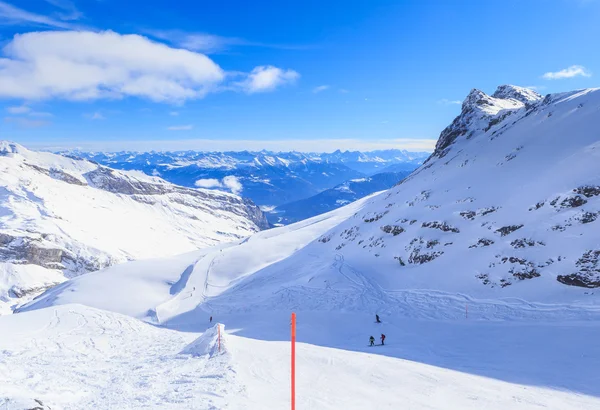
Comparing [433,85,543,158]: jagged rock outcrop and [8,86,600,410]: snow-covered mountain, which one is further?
[433,85,543,158]: jagged rock outcrop

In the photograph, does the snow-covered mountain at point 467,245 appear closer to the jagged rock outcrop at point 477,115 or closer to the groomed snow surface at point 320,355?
the groomed snow surface at point 320,355

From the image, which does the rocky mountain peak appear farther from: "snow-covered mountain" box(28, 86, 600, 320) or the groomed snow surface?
the groomed snow surface

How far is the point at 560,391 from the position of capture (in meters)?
14.6

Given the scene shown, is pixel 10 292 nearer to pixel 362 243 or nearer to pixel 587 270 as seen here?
pixel 362 243

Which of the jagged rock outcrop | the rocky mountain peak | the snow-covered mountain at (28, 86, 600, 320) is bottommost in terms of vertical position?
the snow-covered mountain at (28, 86, 600, 320)

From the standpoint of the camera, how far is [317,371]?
16.0 meters

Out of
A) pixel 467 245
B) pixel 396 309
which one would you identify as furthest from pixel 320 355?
pixel 467 245

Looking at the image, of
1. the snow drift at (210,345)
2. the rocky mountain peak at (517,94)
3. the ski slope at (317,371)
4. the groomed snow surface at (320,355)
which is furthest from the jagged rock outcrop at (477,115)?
the snow drift at (210,345)

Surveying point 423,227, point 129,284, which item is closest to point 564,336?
point 423,227

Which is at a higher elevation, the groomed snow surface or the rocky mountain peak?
the rocky mountain peak

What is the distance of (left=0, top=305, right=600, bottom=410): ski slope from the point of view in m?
12.4

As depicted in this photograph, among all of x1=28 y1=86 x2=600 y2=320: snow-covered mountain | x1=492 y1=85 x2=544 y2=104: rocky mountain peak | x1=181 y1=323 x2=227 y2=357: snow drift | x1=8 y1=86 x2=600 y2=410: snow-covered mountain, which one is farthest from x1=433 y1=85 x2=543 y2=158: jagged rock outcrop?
x1=181 y1=323 x2=227 y2=357: snow drift

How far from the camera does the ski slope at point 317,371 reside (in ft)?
40.8

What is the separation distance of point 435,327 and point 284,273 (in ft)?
84.4
